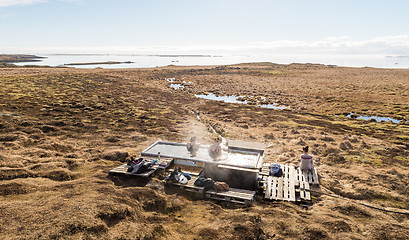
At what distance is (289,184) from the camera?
49.8 feet

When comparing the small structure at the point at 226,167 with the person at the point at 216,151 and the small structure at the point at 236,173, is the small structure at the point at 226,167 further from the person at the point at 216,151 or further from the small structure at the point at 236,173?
the person at the point at 216,151

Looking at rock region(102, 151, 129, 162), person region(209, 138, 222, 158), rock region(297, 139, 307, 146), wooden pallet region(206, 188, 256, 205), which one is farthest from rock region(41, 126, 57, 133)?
rock region(297, 139, 307, 146)

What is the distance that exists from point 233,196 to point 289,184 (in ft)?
13.4

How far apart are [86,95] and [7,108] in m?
14.0

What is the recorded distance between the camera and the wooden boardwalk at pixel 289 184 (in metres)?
14.1

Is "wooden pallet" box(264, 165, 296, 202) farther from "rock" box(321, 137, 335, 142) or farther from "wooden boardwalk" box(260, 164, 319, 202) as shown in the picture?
"rock" box(321, 137, 335, 142)

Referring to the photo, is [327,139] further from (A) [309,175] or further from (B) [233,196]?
(B) [233,196]

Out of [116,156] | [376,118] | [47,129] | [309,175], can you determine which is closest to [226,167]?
[309,175]

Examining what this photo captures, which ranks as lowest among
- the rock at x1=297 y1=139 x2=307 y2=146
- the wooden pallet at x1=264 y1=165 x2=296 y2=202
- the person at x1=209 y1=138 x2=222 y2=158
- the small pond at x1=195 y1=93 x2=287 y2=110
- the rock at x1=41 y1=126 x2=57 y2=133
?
the wooden pallet at x1=264 y1=165 x2=296 y2=202

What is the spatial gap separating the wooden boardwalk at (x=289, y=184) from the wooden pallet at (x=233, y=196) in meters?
1.24

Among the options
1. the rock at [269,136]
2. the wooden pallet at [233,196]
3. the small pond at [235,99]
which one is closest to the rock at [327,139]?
the rock at [269,136]

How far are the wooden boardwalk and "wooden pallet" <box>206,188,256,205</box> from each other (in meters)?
1.24

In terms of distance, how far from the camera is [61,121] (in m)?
27.7

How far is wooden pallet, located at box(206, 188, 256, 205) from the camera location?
517 inches
